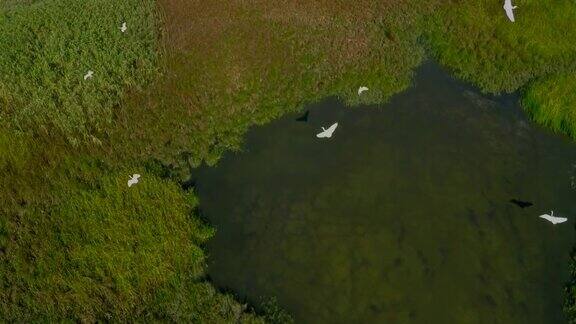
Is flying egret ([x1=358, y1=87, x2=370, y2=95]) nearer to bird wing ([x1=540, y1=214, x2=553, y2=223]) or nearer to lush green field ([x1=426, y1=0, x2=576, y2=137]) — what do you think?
lush green field ([x1=426, y1=0, x2=576, y2=137])

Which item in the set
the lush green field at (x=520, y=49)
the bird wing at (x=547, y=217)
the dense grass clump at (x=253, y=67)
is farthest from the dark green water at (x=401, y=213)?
the dense grass clump at (x=253, y=67)

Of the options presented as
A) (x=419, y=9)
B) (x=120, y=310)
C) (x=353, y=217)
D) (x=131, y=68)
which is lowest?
(x=120, y=310)

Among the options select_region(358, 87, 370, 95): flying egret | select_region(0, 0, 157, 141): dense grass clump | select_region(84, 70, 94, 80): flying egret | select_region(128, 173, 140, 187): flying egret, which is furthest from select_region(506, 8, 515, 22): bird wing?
select_region(84, 70, 94, 80): flying egret

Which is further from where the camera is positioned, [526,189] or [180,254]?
[526,189]

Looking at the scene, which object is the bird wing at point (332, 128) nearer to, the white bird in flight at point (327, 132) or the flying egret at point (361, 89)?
the white bird in flight at point (327, 132)

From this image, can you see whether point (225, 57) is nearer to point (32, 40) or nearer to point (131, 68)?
point (131, 68)

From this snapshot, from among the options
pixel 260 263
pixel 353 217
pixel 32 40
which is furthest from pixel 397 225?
pixel 32 40

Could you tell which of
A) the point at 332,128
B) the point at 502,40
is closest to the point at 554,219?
the point at 332,128

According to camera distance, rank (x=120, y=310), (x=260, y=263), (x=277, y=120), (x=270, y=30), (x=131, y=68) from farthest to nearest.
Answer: (x=270, y=30), (x=131, y=68), (x=277, y=120), (x=260, y=263), (x=120, y=310)
